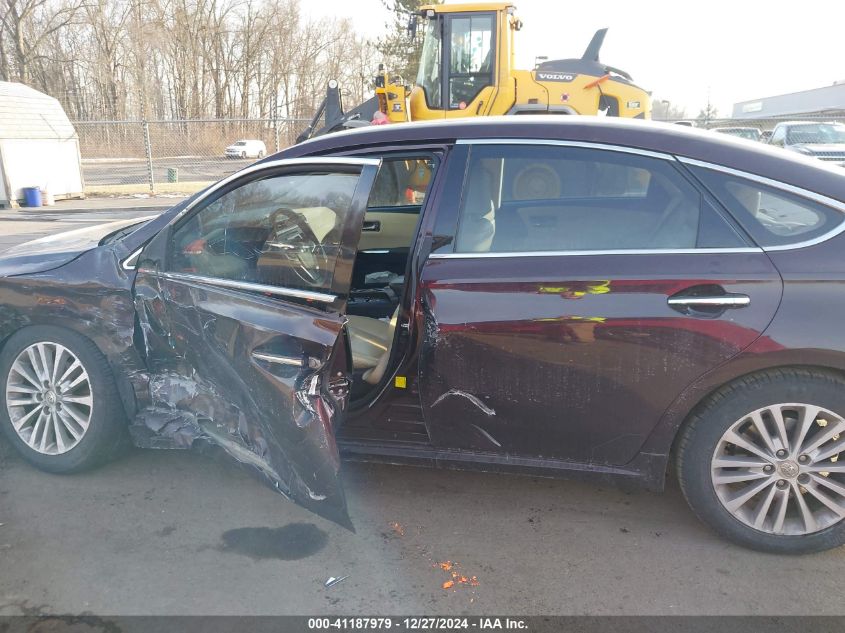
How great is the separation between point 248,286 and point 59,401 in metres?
1.28

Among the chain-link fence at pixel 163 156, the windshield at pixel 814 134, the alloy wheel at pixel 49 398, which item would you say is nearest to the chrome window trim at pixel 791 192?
the alloy wheel at pixel 49 398

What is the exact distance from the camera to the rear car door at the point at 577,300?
244 centimetres

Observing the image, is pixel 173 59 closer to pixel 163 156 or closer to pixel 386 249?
pixel 163 156

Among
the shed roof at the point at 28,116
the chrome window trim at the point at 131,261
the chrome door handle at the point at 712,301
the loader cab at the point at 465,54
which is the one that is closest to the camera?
the chrome door handle at the point at 712,301

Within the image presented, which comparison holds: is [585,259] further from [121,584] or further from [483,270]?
[121,584]

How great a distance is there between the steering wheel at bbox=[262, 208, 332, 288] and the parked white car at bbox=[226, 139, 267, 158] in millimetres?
23282

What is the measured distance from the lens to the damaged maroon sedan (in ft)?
8.04

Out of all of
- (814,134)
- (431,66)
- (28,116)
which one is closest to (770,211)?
(431,66)

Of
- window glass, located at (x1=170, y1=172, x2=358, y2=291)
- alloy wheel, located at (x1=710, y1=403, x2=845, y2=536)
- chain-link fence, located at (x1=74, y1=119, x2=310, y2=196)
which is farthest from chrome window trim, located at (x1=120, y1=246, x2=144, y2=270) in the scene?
chain-link fence, located at (x1=74, y1=119, x2=310, y2=196)

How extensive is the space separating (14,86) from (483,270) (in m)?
16.7

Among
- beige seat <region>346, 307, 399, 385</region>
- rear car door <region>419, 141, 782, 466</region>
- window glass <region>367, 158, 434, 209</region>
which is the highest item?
window glass <region>367, 158, 434, 209</region>

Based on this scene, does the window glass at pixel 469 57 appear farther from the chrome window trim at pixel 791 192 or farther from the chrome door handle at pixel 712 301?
the chrome door handle at pixel 712 301

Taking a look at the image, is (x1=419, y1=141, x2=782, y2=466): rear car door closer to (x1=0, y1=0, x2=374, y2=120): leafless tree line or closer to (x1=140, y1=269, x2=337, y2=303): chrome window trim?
(x1=140, y1=269, x2=337, y2=303): chrome window trim

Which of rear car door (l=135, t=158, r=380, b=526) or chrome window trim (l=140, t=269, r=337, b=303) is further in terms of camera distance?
chrome window trim (l=140, t=269, r=337, b=303)
